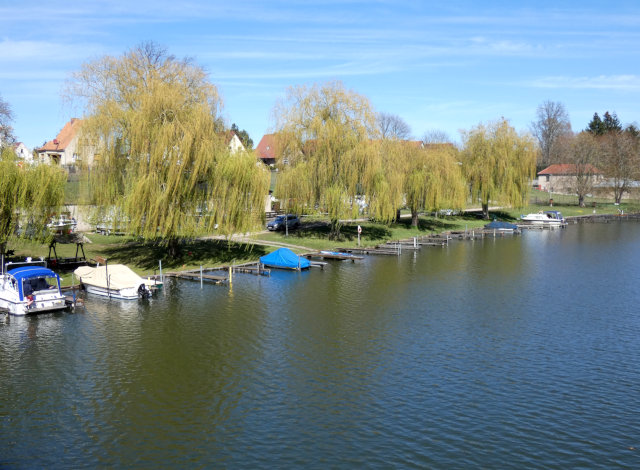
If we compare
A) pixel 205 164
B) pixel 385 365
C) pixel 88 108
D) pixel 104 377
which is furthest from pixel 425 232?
pixel 104 377

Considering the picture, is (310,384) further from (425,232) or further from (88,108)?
(425,232)

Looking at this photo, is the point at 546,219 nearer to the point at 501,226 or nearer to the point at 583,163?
the point at 501,226

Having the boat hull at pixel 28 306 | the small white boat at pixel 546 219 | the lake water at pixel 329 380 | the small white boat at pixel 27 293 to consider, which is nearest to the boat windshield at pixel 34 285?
the small white boat at pixel 27 293

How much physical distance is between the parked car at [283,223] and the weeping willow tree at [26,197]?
2871 centimetres

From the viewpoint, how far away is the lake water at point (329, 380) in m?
17.9

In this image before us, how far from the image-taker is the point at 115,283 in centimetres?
3672

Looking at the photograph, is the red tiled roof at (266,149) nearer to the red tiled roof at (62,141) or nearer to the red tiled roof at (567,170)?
the red tiled roof at (62,141)

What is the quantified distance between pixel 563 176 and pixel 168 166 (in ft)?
340

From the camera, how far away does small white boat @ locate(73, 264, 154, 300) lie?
36.6 meters

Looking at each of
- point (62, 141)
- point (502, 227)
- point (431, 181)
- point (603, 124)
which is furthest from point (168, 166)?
point (603, 124)

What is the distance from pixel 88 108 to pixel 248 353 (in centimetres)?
2664

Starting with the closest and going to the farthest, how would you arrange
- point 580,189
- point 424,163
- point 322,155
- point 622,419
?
point 622,419 < point 322,155 < point 424,163 < point 580,189

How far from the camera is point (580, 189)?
110 m

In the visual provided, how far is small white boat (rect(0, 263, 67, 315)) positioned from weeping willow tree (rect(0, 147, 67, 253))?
5767mm
